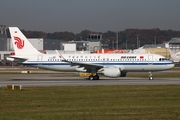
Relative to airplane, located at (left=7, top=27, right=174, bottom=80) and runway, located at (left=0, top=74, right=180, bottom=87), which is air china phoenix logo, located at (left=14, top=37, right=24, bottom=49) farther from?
runway, located at (left=0, top=74, right=180, bottom=87)

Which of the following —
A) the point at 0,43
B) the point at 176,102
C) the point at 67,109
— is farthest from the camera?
the point at 0,43

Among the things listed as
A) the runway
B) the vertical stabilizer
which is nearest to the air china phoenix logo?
the vertical stabilizer

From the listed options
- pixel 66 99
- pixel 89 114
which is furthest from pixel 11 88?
pixel 89 114

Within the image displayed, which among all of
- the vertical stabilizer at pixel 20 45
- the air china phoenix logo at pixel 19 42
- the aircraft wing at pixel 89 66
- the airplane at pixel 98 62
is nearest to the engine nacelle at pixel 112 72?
the airplane at pixel 98 62

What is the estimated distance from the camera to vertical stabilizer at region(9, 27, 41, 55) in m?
50.4

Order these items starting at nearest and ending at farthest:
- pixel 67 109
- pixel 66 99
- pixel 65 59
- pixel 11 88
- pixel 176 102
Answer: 1. pixel 67 109
2. pixel 176 102
3. pixel 66 99
4. pixel 11 88
5. pixel 65 59

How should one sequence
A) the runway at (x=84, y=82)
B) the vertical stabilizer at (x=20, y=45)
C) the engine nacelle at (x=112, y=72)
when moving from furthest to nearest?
the vertical stabilizer at (x=20, y=45)
the engine nacelle at (x=112, y=72)
the runway at (x=84, y=82)

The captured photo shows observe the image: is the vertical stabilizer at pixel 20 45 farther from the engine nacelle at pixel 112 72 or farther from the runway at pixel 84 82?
the engine nacelle at pixel 112 72

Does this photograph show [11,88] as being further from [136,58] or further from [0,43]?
[0,43]

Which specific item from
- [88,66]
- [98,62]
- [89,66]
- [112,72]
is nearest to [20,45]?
[88,66]

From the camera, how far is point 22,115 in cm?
1847

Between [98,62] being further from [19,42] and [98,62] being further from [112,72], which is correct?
[19,42]

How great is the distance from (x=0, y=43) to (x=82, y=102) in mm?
122374

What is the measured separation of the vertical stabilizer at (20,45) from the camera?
50.4m
